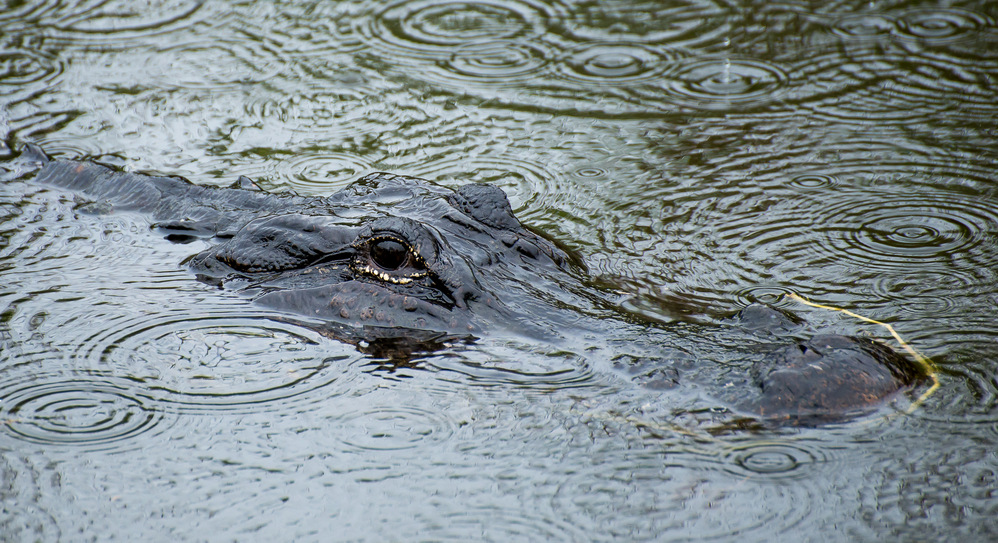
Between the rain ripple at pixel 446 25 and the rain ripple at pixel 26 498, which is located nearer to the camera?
the rain ripple at pixel 26 498

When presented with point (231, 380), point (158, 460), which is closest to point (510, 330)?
point (231, 380)

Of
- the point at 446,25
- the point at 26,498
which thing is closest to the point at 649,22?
the point at 446,25

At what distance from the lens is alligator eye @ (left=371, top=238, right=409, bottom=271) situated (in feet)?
13.3

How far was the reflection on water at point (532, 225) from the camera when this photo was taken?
3.01m

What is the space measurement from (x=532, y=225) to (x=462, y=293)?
1.38m

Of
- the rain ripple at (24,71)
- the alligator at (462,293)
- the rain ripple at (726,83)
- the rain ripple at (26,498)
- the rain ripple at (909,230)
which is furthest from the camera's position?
the rain ripple at (24,71)

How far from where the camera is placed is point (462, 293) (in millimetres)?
4047

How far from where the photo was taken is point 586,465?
3135mm

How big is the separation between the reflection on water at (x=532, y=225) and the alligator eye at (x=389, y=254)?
0.46 metres

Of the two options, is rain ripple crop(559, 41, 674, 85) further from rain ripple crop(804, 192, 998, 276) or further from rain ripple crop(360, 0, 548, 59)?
rain ripple crop(804, 192, 998, 276)

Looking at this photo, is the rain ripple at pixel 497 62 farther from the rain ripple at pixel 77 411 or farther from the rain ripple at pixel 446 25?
the rain ripple at pixel 77 411

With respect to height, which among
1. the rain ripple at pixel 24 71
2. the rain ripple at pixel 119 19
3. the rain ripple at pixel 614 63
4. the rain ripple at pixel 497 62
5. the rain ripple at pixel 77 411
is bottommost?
the rain ripple at pixel 77 411

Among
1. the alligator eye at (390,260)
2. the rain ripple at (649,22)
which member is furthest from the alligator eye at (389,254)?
the rain ripple at (649,22)

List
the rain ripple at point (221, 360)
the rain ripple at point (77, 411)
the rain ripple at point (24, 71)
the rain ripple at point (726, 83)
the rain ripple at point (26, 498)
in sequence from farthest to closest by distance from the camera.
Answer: the rain ripple at point (24, 71) → the rain ripple at point (726, 83) → the rain ripple at point (221, 360) → the rain ripple at point (77, 411) → the rain ripple at point (26, 498)
